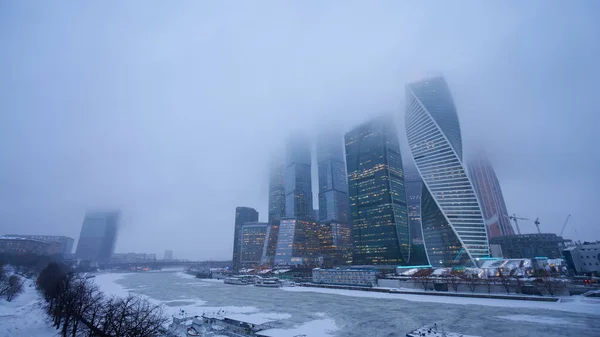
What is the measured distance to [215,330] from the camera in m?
47.9

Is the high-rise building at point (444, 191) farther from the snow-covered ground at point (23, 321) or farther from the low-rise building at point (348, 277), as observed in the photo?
the snow-covered ground at point (23, 321)

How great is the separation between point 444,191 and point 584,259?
66.8 metres

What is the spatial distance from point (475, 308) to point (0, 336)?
89804 mm

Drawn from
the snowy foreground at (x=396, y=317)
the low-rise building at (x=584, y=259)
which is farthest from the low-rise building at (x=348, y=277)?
the low-rise building at (x=584, y=259)

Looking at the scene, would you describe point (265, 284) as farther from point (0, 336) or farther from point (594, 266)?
point (594, 266)

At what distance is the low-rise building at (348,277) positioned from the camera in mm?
123375

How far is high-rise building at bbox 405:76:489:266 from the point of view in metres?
166

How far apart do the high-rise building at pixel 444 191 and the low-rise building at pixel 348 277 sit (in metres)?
72.2

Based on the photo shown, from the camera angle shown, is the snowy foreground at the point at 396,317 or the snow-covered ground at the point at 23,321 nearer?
the snow-covered ground at the point at 23,321

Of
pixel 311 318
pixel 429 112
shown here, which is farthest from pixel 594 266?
pixel 311 318

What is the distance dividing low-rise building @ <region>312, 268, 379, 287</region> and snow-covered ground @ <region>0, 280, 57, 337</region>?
107 meters

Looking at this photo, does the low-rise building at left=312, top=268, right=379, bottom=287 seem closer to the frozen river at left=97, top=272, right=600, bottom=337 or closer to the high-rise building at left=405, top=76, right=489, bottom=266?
the frozen river at left=97, top=272, right=600, bottom=337

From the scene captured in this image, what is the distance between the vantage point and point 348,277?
133500 mm

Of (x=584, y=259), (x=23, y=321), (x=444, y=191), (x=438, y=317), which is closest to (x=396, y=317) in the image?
(x=438, y=317)
